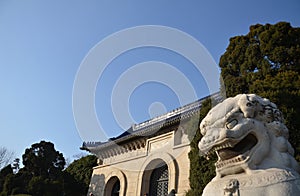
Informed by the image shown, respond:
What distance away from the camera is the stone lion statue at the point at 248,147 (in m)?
2.47

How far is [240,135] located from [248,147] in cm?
17

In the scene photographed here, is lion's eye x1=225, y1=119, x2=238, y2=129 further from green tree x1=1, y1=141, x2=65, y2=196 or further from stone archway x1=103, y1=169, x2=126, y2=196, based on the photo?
green tree x1=1, y1=141, x2=65, y2=196

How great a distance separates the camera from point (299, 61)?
8.40 m

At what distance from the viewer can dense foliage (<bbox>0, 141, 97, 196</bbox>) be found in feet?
58.3

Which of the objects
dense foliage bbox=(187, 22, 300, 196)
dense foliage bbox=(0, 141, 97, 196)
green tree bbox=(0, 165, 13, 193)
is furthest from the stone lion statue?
green tree bbox=(0, 165, 13, 193)

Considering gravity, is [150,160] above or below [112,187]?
above

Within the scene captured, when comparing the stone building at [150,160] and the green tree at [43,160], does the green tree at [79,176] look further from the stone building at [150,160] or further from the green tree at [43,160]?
the stone building at [150,160]

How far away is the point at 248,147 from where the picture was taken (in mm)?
2725

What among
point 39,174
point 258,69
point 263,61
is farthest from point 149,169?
point 39,174

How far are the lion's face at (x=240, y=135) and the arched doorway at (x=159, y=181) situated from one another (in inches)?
424

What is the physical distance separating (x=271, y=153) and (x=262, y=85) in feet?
16.8

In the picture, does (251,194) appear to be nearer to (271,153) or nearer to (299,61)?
(271,153)

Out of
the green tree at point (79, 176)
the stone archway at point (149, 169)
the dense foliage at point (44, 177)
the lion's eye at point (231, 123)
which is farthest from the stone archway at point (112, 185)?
the lion's eye at point (231, 123)

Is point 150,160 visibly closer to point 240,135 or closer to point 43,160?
point 43,160
